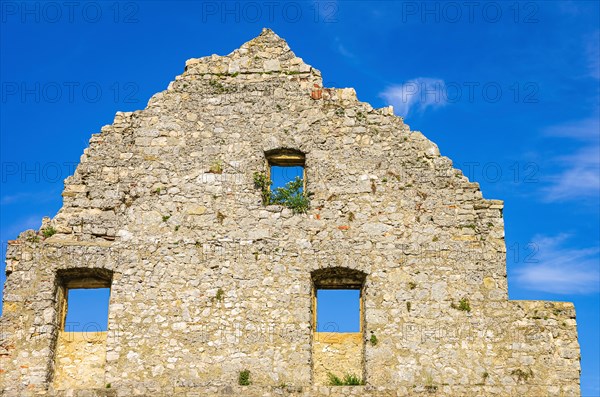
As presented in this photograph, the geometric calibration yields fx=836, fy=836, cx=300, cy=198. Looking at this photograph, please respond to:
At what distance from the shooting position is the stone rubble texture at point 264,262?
550 inches

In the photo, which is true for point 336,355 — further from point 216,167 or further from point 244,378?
point 216,167

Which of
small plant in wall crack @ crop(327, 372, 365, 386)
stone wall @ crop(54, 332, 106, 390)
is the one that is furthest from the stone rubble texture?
small plant in wall crack @ crop(327, 372, 365, 386)

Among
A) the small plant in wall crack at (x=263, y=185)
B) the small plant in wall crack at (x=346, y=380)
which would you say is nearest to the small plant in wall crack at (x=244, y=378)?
the small plant in wall crack at (x=346, y=380)

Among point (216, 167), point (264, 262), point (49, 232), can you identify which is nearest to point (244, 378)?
point (264, 262)

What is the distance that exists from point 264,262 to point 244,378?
2033 mm

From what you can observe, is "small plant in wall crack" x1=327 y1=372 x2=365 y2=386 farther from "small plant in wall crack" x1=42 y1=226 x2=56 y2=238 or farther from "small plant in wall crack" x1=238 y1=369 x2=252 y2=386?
"small plant in wall crack" x1=42 y1=226 x2=56 y2=238

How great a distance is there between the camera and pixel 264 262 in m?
14.6

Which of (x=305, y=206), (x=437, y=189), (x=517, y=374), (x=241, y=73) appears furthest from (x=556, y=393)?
(x=241, y=73)

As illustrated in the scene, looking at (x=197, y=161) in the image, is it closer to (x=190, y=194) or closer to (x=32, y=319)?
(x=190, y=194)

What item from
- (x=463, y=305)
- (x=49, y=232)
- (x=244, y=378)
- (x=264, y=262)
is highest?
(x=49, y=232)

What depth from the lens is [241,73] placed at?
52.7ft

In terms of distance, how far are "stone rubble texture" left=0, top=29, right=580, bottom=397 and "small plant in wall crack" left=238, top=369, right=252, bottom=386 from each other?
0.09 metres

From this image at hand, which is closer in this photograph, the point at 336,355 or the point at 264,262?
the point at 336,355

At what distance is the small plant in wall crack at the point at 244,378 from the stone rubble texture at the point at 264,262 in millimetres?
91
